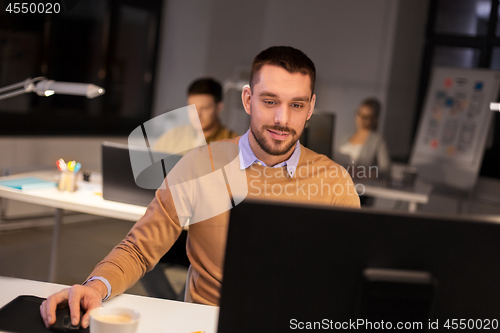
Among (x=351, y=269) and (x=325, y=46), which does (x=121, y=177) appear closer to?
(x=351, y=269)

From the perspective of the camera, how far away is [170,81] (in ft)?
18.0

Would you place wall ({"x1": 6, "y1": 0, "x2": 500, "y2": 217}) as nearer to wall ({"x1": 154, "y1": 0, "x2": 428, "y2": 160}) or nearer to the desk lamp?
wall ({"x1": 154, "y1": 0, "x2": 428, "y2": 160})

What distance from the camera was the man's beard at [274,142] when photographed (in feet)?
4.57

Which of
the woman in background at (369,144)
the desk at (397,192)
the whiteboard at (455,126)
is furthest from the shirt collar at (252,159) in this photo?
the whiteboard at (455,126)

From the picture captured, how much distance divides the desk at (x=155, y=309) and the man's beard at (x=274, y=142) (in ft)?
1.59

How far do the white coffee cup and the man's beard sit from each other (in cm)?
67

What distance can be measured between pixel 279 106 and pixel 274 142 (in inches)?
4.1

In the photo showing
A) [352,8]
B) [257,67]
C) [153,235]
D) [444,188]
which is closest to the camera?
[153,235]

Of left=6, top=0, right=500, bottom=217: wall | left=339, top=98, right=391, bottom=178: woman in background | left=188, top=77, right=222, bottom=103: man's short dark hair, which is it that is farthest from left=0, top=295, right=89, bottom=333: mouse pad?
left=6, top=0, right=500, bottom=217: wall

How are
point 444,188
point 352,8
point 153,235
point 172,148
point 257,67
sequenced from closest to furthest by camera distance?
1. point 153,235
2. point 257,67
3. point 172,148
4. point 444,188
5. point 352,8

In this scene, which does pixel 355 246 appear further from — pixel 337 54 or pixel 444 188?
pixel 337 54

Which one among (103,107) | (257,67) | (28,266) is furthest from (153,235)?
(103,107)

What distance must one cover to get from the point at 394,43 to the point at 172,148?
3.03m

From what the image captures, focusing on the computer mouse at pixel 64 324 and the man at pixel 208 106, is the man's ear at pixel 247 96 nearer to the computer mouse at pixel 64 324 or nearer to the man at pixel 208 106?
the computer mouse at pixel 64 324
